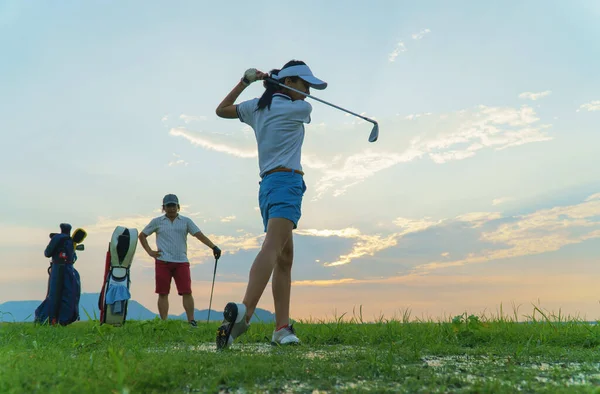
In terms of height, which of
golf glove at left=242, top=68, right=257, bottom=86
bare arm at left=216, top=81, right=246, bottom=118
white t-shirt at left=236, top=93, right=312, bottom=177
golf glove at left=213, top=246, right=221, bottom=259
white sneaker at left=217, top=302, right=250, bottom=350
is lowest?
white sneaker at left=217, top=302, right=250, bottom=350

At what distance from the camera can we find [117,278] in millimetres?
8820

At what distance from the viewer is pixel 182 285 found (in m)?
9.49

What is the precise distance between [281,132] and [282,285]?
1.51m

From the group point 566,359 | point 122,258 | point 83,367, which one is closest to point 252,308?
point 83,367

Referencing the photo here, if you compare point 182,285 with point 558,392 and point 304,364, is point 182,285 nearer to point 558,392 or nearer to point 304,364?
point 304,364

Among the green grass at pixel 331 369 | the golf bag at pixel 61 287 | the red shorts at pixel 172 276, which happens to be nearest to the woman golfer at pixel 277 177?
the green grass at pixel 331 369

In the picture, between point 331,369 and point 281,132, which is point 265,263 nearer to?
point 281,132

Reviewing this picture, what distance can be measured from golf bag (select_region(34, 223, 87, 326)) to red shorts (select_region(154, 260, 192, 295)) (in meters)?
1.72

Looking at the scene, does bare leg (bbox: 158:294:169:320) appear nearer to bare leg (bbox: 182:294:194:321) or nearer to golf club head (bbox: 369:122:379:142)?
bare leg (bbox: 182:294:194:321)

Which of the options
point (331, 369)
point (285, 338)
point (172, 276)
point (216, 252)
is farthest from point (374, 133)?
point (172, 276)

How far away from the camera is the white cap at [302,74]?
16.3 ft

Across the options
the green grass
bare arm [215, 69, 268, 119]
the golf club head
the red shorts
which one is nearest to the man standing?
the red shorts

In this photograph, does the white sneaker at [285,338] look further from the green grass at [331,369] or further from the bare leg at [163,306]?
the bare leg at [163,306]

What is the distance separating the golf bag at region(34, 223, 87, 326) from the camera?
9.50 m
